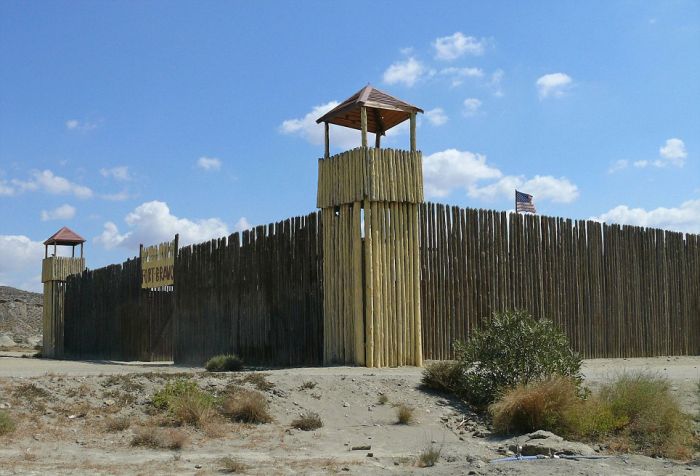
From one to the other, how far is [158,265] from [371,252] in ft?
32.0

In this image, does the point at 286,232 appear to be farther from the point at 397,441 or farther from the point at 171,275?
the point at 397,441

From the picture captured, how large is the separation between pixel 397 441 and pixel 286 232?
7.56 m

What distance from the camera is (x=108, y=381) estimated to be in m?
10.5

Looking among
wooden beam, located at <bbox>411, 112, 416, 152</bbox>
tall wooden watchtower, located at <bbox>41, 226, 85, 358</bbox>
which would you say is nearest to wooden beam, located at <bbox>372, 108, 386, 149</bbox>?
wooden beam, located at <bbox>411, 112, 416, 152</bbox>

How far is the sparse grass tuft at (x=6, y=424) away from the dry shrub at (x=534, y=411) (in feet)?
18.5

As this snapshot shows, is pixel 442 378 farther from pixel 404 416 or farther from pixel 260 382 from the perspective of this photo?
pixel 260 382

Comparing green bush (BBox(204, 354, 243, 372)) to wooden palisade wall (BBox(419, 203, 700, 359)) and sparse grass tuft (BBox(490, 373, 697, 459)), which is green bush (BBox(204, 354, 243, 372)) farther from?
sparse grass tuft (BBox(490, 373, 697, 459))

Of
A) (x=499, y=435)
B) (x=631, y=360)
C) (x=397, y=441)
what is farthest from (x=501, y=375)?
(x=631, y=360)

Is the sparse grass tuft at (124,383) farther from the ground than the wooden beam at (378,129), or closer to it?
closer to it

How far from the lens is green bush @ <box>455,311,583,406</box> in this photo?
10852 millimetres

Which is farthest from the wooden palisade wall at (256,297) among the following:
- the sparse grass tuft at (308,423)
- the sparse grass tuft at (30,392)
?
the sparse grass tuft at (30,392)

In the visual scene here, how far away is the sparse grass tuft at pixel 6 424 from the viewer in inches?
334

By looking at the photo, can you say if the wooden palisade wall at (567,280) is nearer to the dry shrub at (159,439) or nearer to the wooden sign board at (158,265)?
the dry shrub at (159,439)

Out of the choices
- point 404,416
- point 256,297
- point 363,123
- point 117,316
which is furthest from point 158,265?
point 404,416
